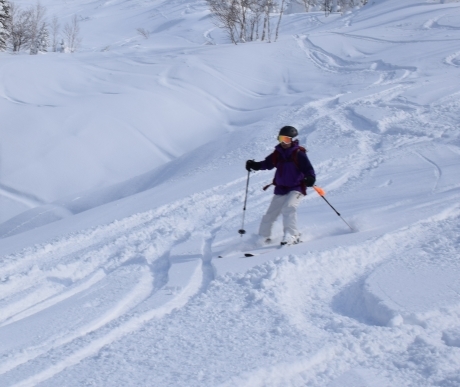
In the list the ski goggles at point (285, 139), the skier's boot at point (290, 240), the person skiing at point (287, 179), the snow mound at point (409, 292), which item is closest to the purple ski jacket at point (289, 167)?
the person skiing at point (287, 179)

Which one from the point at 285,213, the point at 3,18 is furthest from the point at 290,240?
the point at 3,18

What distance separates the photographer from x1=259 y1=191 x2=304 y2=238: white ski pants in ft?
20.9

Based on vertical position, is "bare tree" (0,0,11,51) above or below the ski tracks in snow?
above

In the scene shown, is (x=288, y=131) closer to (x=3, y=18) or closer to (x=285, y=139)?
(x=285, y=139)

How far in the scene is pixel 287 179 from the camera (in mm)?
6465

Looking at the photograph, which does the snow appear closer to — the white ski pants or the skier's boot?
the skier's boot

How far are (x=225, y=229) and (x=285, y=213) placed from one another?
3.84 ft

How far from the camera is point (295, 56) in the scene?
885 inches

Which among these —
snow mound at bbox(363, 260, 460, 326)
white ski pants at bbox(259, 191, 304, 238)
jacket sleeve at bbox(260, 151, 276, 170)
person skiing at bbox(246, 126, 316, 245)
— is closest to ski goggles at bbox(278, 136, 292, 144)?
person skiing at bbox(246, 126, 316, 245)

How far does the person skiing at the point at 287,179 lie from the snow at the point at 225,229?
0.28 meters

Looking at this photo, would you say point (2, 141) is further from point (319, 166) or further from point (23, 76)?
point (319, 166)

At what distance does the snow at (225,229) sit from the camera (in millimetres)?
3648

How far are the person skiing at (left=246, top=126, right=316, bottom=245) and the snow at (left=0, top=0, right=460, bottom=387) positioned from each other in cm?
28

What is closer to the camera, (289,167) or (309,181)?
(309,181)
